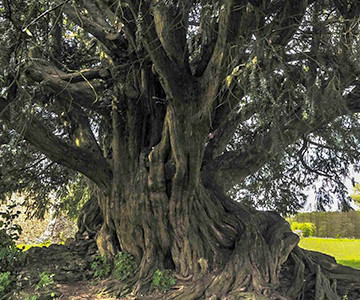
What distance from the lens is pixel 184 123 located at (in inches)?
211

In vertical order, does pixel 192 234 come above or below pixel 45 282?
above

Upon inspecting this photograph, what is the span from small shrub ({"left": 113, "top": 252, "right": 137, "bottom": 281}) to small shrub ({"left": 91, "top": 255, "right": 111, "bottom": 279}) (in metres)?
0.22

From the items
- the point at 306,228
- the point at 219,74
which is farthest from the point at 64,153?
the point at 306,228

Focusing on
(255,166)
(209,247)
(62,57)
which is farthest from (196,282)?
(62,57)

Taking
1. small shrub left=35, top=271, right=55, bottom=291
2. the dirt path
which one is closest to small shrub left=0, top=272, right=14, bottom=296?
small shrub left=35, top=271, right=55, bottom=291

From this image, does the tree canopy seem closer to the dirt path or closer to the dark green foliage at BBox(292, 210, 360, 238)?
the dirt path

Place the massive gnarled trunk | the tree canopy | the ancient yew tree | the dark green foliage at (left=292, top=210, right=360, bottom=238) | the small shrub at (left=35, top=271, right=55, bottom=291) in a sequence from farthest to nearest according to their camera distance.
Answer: the dark green foliage at (left=292, top=210, right=360, bottom=238) < the small shrub at (left=35, top=271, right=55, bottom=291) < the massive gnarled trunk < the ancient yew tree < the tree canopy

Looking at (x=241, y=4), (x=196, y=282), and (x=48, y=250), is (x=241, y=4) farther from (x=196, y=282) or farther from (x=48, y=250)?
(x=48, y=250)

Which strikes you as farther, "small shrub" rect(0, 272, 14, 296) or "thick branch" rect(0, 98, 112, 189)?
"thick branch" rect(0, 98, 112, 189)

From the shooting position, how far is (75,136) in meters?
7.35

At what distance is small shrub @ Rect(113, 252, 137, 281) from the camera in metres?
6.11

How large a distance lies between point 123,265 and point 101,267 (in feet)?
1.82

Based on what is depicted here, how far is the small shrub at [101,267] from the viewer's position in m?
6.38

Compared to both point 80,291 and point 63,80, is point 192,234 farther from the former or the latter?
point 63,80
